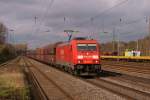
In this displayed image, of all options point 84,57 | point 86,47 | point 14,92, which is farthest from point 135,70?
point 14,92

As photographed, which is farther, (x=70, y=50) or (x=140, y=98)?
(x=70, y=50)

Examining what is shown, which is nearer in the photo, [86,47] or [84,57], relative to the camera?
[84,57]

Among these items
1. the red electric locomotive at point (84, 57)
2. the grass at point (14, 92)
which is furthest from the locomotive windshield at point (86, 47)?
the grass at point (14, 92)

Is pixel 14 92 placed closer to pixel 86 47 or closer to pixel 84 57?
pixel 84 57

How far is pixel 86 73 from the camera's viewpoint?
2558 centimetres

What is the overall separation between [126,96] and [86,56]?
11636 millimetres

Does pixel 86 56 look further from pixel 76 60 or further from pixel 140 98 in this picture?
pixel 140 98

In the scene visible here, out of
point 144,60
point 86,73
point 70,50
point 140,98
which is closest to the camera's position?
point 140,98

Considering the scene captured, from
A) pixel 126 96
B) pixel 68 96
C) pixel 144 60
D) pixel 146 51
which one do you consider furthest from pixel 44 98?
pixel 146 51

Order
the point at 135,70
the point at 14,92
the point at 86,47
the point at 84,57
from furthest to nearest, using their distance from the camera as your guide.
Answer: the point at 135,70
the point at 86,47
the point at 84,57
the point at 14,92

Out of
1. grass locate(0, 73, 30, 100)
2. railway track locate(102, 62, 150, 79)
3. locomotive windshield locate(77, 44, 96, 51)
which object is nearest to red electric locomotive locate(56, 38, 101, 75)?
locomotive windshield locate(77, 44, 96, 51)

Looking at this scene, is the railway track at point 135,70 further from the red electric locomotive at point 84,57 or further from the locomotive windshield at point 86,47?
the locomotive windshield at point 86,47

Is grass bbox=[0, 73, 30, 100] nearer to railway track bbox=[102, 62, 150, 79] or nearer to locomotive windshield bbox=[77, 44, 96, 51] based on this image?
locomotive windshield bbox=[77, 44, 96, 51]

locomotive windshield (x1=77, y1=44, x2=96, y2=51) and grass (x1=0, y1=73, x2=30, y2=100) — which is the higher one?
locomotive windshield (x1=77, y1=44, x2=96, y2=51)
